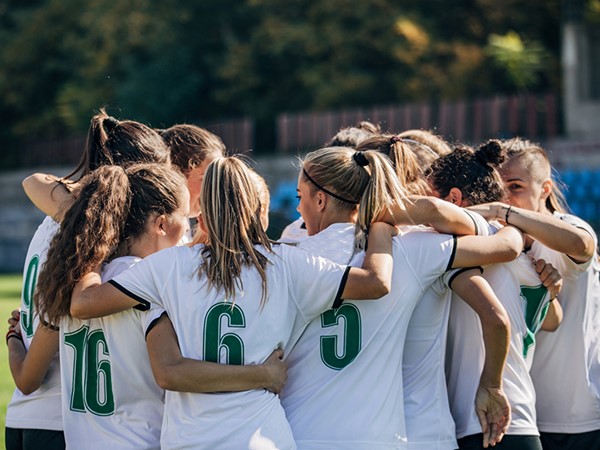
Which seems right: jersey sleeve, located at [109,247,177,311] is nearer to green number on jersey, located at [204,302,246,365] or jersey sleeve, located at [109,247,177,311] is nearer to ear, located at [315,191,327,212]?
green number on jersey, located at [204,302,246,365]

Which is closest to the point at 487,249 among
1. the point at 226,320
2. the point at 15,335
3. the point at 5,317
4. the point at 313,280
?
the point at 313,280

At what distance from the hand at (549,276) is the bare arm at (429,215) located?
1.60 ft

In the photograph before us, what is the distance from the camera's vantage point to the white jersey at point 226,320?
123 inches

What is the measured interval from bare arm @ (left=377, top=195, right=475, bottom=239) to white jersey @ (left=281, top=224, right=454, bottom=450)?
5cm

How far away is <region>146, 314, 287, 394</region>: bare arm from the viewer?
311 centimetres

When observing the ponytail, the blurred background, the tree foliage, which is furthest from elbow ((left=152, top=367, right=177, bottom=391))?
the tree foliage

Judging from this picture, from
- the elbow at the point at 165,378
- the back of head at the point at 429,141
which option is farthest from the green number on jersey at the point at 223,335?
the back of head at the point at 429,141

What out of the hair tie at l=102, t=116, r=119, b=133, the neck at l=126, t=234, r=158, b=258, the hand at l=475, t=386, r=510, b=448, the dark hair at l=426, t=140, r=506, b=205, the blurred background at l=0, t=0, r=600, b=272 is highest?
the blurred background at l=0, t=0, r=600, b=272

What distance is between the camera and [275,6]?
1054 inches

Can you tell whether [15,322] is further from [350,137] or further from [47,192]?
[350,137]

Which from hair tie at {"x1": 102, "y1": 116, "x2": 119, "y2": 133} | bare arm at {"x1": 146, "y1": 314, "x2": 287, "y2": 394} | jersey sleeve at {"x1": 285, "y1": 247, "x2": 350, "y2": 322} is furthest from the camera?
hair tie at {"x1": 102, "y1": 116, "x2": 119, "y2": 133}

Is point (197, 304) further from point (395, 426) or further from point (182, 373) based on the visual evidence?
point (395, 426)

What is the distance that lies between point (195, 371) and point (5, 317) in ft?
37.2

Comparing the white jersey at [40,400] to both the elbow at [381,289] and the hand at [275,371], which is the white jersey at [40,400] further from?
the elbow at [381,289]
